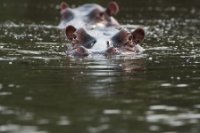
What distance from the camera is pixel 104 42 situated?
11.9 m

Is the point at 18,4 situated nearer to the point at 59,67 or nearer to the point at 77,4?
the point at 77,4

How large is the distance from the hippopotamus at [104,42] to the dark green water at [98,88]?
11.2 inches

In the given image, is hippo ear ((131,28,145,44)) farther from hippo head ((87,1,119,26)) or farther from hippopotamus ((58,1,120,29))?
hippo head ((87,1,119,26))

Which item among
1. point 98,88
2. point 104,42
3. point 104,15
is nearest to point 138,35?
point 104,42

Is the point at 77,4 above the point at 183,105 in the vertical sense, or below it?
above

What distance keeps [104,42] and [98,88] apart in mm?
3842

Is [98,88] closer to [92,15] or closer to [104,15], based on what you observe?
[92,15]

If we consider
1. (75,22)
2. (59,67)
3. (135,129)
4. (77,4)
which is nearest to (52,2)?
(77,4)

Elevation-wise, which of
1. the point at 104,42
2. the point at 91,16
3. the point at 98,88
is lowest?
the point at 98,88

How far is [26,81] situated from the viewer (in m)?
8.66

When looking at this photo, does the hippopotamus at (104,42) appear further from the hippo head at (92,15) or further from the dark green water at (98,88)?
the hippo head at (92,15)

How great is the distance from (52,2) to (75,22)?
8.68 metres

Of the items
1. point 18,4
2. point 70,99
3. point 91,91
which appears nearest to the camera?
point 70,99

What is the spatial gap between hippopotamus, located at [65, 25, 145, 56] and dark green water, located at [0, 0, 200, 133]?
284 millimetres
